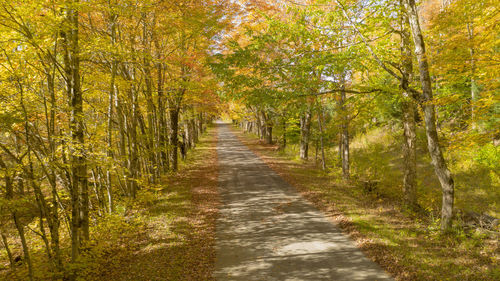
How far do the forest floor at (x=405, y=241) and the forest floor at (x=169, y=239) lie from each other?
4.60m

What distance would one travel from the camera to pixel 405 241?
7.84 m

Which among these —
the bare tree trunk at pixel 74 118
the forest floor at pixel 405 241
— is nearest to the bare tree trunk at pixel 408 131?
the forest floor at pixel 405 241

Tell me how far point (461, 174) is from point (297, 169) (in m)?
9.62

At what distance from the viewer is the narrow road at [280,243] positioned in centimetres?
675

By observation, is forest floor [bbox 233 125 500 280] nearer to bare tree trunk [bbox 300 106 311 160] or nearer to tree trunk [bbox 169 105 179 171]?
bare tree trunk [bbox 300 106 311 160]

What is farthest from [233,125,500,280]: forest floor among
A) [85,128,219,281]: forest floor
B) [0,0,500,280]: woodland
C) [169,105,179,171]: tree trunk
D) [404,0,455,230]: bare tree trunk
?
[169,105,179,171]: tree trunk

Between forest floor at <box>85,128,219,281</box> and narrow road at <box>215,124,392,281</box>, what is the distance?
0.49 m

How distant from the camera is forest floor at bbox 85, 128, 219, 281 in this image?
7141 mm

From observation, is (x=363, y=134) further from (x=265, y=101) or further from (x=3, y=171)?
(x=3, y=171)

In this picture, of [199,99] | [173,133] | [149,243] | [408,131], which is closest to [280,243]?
[149,243]

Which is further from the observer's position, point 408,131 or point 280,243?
point 408,131

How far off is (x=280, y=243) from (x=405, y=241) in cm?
362

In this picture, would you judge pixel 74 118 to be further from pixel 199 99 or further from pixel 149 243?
pixel 199 99

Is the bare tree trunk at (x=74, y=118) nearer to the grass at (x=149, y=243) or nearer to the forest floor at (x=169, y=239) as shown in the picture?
the grass at (x=149, y=243)
